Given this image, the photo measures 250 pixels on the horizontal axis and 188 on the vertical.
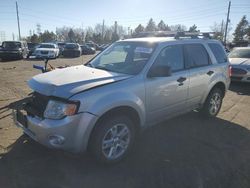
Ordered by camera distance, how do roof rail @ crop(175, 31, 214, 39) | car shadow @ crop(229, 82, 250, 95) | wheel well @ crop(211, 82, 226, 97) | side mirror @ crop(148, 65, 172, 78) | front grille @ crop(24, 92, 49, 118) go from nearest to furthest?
front grille @ crop(24, 92, 49, 118) → side mirror @ crop(148, 65, 172, 78) → roof rail @ crop(175, 31, 214, 39) → wheel well @ crop(211, 82, 226, 97) → car shadow @ crop(229, 82, 250, 95)

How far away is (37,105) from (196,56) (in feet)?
11.0

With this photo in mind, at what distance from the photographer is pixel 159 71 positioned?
13.4ft

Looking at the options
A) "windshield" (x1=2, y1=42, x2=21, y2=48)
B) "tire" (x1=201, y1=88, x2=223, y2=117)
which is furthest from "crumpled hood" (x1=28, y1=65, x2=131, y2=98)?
"windshield" (x1=2, y1=42, x2=21, y2=48)

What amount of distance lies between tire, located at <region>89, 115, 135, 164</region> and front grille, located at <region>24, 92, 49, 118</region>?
790 millimetres

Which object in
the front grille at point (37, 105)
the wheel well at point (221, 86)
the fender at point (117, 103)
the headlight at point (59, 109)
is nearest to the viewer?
the headlight at point (59, 109)

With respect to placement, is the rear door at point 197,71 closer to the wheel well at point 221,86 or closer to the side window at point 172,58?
the side window at point 172,58

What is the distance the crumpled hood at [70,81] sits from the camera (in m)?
3.46

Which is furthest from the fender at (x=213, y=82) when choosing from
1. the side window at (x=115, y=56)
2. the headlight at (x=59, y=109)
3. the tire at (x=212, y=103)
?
the headlight at (x=59, y=109)

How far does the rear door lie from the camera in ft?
16.7

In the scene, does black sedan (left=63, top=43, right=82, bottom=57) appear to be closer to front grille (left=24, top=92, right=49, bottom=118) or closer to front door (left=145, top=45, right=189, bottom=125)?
front door (left=145, top=45, right=189, bottom=125)

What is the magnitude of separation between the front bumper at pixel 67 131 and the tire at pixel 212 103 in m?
3.42

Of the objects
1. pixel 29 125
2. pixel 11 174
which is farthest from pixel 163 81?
pixel 11 174

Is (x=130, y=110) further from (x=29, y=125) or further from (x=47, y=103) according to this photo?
(x=29, y=125)

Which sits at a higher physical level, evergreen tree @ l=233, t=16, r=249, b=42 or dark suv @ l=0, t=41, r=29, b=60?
evergreen tree @ l=233, t=16, r=249, b=42
